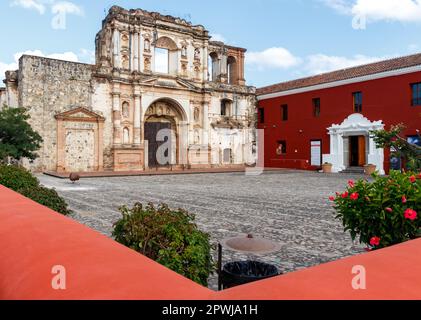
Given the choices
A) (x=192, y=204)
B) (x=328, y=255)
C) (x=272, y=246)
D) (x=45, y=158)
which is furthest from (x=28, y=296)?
(x=45, y=158)

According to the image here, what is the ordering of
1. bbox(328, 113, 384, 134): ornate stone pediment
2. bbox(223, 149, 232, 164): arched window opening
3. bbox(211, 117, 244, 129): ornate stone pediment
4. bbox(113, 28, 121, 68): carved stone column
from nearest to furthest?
bbox(328, 113, 384, 134): ornate stone pediment
bbox(113, 28, 121, 68): carved stone column
bbox(211, 117, 244, 129): ornate stone pediment
bbox(223, 149, 232, 164): arched window opening

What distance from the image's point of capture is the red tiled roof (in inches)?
827

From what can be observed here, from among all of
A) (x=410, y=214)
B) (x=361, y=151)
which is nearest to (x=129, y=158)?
(x=361, y=151)

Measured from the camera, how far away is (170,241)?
3.10m

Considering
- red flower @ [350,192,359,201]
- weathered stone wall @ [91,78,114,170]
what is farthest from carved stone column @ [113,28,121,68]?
red flower @ [350,192,359,201]

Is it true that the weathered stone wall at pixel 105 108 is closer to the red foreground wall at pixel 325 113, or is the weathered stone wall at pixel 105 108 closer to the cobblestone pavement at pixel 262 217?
the cobblestone pavement at pixel 262 217

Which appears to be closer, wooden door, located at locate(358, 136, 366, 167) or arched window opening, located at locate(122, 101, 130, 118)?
wooden door, located at locate(358, 136, 366, 167)

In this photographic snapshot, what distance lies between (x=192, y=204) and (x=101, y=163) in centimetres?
1517

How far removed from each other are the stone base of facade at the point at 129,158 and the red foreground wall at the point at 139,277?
21.9 metres

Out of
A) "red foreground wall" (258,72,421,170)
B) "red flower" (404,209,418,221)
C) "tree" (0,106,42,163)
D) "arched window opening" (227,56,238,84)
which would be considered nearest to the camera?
"red flower" (404,209,418,221)

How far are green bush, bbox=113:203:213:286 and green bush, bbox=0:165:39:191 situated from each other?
17.8 ft

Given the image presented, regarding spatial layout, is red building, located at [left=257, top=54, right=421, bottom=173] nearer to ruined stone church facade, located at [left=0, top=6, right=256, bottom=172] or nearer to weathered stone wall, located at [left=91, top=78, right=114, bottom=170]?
ruined stone church facade, located at [left=0, top=6, right=256, bottom=172]

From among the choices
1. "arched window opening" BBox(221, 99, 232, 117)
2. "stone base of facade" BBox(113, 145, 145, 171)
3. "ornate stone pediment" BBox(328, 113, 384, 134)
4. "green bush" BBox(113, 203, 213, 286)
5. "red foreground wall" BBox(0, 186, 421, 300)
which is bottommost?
"green bush" BBox(113, 203, 213, 286)
